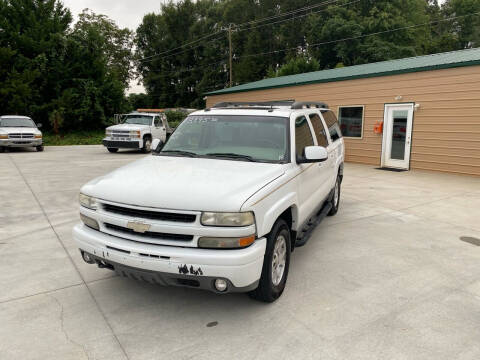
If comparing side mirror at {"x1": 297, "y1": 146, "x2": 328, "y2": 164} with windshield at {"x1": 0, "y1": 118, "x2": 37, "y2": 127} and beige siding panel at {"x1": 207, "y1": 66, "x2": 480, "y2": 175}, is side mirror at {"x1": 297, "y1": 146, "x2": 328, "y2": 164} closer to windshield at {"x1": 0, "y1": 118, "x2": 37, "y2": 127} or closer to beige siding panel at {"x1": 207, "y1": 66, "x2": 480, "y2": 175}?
beige siding panel at {"x1": 207, "y1": 66, "x2": 480, "y2": 175}

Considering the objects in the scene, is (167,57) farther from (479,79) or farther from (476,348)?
(476,348)

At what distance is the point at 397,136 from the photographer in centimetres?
1339

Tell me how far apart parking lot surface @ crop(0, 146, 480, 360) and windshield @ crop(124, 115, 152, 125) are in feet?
40.9

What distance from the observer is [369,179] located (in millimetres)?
10789

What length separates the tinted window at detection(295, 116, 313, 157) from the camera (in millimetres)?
4210

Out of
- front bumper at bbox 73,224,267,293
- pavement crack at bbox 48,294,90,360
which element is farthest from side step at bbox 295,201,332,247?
pavement crack at bbox 48,294,90,360

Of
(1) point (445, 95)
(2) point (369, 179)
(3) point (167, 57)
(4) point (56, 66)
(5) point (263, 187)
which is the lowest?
(2) point (369, 179)

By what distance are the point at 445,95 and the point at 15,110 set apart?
25.1m

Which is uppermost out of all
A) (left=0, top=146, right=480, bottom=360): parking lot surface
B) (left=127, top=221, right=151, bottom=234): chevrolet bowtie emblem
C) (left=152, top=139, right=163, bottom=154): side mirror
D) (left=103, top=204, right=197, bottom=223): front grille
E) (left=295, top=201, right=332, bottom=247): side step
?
(left=152, top=139, right=163, bottom=154): side mirror

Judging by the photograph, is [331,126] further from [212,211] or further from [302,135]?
[212,211]

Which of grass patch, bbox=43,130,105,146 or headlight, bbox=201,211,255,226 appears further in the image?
grass patch, bbox=43,130,105,146

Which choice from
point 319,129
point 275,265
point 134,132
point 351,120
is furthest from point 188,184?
point 134,132

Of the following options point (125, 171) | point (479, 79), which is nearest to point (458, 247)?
point (125, 171)

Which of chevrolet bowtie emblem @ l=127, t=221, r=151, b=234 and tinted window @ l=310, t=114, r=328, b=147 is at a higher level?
tinted window @ l=310, t=114, r=328, b=147
